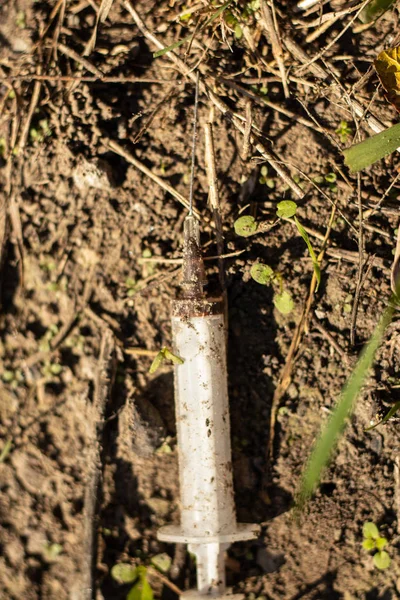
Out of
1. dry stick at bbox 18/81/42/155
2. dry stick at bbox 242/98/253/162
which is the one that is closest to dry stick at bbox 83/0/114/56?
dry stick at bbox 18/81/42/155

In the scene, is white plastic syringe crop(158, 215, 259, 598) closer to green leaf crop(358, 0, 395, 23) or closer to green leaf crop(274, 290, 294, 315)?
green leaf crop(274, 290, 294, 315)

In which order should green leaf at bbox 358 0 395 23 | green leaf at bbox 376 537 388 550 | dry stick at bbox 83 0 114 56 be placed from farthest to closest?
green leaf at bbox 376 537 388 550, dry stick at bbox 83 0 114 56, green leaf at bbox 358 0 395 23

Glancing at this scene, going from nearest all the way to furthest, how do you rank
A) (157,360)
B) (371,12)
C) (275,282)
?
(371,12) → (157,360) → (275,282)

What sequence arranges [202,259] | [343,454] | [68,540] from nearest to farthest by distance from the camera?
[202,259], [343,454], [68,540]

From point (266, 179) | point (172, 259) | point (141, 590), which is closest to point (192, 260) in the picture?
point (172, 259)

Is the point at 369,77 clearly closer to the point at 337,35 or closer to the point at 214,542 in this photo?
the point at 337,35

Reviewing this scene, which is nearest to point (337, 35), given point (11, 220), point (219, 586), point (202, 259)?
point (202, 259)

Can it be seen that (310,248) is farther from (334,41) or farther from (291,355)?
(334,41)
